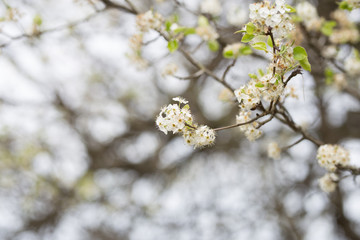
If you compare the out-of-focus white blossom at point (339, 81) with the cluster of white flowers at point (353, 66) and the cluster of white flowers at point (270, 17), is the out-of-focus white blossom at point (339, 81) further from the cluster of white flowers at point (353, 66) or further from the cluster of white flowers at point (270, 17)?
the cluster of white flowers at point (270, 17)

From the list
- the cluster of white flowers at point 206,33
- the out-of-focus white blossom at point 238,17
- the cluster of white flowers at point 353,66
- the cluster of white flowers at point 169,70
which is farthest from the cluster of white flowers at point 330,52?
the cluster of white flowers at point 169,70

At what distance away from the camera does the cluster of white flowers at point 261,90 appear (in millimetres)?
1505

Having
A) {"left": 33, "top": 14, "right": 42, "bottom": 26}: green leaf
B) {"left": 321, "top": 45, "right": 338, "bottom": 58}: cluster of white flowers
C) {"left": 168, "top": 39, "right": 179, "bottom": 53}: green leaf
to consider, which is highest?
{"left": 33, "top": 14, "right": 42, "bottom": 26}: green leaf

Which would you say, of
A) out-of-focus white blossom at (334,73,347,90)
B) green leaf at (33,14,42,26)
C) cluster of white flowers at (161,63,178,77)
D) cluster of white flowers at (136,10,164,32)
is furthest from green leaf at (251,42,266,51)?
out-of-focus white blossom at (334,73,347,90)

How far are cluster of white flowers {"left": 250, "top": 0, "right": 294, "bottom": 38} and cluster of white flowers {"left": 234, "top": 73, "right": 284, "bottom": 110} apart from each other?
0.21 m

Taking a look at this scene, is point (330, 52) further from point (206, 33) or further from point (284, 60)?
point (284, 60)

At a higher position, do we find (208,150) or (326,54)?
(326,54)

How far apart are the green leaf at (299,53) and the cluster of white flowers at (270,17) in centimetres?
10

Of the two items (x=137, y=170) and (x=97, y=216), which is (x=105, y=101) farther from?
(x=97, y=216)

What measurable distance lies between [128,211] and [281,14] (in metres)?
5.53

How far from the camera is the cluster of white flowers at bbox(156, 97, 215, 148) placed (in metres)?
1.56

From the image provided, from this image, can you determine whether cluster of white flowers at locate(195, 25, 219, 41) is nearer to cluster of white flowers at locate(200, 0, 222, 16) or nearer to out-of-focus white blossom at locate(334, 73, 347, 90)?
cluster of white flowers at locate(200, 0, 222, 16)

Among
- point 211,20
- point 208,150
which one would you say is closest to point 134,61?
point 211,20

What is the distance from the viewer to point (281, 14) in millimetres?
1432
